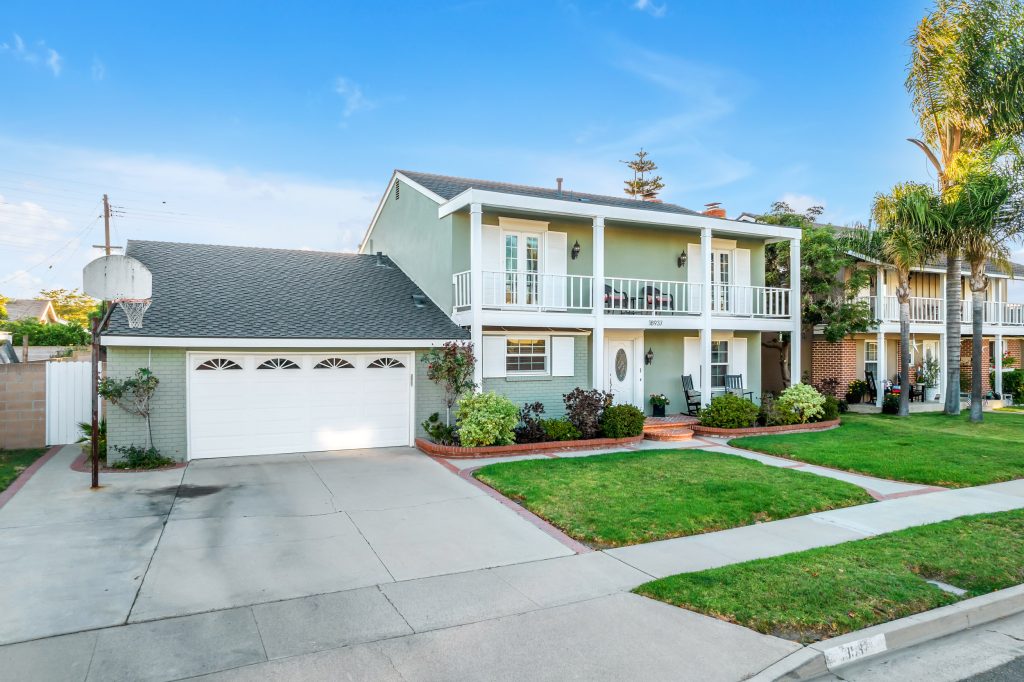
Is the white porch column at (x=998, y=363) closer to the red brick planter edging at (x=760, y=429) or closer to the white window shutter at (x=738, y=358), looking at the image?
the white window shutter at (x=738, y=358)

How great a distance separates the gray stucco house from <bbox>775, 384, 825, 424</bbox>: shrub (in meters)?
8.61

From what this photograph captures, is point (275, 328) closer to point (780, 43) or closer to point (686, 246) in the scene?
point (686, 246)

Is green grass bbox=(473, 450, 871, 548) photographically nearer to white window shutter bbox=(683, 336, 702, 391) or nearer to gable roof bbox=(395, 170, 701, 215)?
white window shutter bbox=(683, 336, 702, 391)

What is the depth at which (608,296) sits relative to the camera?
50.8 ft

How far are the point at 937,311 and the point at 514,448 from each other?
63.3ft

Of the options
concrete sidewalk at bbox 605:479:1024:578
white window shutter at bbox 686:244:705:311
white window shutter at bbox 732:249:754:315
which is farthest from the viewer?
white window shutter at bbox 732:249:754:315

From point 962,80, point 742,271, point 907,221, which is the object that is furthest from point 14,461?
point 962,80

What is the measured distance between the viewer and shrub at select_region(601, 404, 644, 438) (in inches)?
519

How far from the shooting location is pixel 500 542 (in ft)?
22.6

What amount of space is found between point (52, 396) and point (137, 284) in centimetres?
564

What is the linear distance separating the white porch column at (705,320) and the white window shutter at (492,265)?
17.6 feet

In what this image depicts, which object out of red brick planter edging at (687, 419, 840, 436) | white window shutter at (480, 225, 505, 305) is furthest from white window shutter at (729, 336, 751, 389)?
white window shutter at (480, 225, 505, 305)

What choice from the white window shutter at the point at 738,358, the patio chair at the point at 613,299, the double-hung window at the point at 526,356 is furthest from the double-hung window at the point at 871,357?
the double-hung window at the point at 526,356

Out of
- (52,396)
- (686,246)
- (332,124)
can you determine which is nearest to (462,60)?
(332,124)
